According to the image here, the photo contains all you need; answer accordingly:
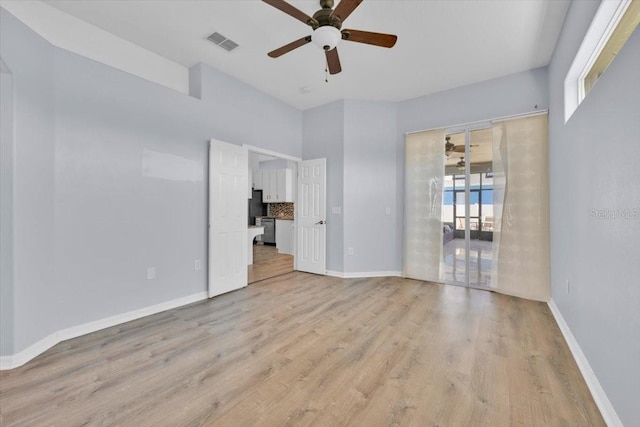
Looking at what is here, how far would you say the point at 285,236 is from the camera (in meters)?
7.23

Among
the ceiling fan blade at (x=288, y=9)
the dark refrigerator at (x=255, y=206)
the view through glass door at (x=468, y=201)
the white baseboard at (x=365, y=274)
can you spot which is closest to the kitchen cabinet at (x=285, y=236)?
the dark refrigerator at (x=255, y=206)

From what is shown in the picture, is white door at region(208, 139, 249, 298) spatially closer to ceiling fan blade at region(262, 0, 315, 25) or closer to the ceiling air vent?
the ceiling air vent

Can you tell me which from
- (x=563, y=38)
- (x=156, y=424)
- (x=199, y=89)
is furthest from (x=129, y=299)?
(x=563, y=38)

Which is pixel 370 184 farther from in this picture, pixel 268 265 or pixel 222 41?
pixel 222 41

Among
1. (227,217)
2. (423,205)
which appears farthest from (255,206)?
(423,205)

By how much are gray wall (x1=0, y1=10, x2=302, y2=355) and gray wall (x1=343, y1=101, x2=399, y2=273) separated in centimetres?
229

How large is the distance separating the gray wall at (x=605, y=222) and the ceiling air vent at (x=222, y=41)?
10.7 feet

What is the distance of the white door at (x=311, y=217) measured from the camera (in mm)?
4820

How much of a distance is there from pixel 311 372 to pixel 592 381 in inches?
74.2

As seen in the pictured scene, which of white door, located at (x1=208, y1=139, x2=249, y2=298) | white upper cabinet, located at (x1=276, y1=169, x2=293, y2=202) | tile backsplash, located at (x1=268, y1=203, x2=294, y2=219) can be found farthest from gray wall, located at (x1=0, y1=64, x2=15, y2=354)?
tile backsplash, located at (x1=268, y1=203, x2=294, y2=219)

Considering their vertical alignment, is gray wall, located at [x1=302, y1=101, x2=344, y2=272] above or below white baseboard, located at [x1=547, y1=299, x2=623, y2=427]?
above

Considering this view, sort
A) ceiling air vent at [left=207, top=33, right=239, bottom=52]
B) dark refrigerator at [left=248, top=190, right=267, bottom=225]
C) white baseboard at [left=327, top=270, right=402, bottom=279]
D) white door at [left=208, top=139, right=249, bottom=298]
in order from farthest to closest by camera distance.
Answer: dark refrigerator at [left=248, top=190, right=267, bottom=225] → white baseboard at [left=327, top=270, right=402, bottom=279] → white door at [left=208, top=139, right=249, bottom=298] → ceiling air vent at [left=207, top=33, right=239, bottom=52]

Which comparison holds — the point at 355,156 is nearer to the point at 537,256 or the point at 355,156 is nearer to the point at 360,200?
the point at 360,200

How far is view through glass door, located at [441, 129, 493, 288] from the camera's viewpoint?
3972 mm
